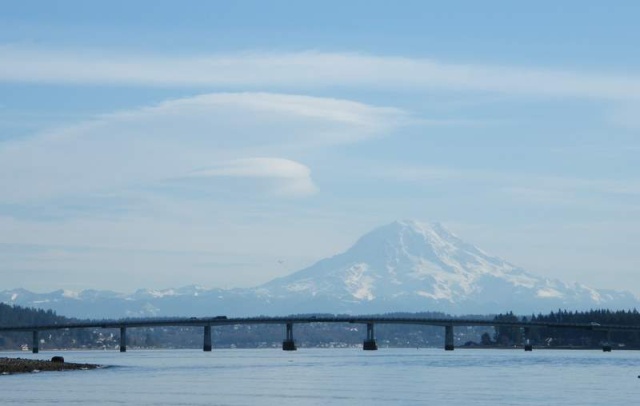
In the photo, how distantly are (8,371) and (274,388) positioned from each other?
47.9 metres

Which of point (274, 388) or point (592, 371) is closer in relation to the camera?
point (274, 388)

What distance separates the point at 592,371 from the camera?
181m

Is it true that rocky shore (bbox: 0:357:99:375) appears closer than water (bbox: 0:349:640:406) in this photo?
No

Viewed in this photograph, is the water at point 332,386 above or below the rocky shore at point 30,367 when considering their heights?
below

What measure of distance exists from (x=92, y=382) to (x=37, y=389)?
15761mm

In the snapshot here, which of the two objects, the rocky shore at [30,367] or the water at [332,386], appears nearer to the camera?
the water at [332,386]

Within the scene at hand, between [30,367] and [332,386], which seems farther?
[30,367]

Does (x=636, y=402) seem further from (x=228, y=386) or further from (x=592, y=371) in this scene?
(x=592, y=371)

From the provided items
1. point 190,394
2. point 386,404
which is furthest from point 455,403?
point 190,394

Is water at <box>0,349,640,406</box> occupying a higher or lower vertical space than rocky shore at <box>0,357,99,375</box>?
lower

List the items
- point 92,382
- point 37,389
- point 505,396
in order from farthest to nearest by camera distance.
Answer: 1. point 92,382
2. point 37,389
3. point 505,396

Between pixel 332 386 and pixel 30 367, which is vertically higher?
pixel 30 367

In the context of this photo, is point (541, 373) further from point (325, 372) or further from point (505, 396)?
point (505, 396)

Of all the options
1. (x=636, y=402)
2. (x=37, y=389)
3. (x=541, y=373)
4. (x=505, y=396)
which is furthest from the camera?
(x=541, y=373)
